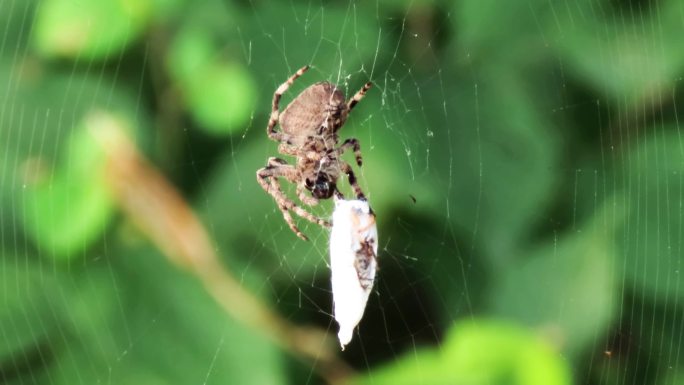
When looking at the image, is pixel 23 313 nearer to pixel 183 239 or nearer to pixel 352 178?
pixel 183 239

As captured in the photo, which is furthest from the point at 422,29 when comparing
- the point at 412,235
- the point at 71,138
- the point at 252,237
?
the point at 71,138

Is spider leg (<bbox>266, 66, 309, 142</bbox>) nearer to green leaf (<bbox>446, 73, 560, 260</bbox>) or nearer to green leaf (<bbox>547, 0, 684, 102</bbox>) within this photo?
green leaf (<bbox>446, 73, 560, 260</bbox>)

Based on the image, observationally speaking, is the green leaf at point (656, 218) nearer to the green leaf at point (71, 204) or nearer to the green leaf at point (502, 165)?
the green leaf at point (502, 165)

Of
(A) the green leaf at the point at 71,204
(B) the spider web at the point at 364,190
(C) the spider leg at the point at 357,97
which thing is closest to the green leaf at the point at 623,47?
(B) the spider web at the point at 364,190

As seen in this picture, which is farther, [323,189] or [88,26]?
[88,26]

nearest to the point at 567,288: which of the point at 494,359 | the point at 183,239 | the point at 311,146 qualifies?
the point at 494,359

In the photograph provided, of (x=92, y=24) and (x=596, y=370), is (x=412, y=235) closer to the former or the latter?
(x=596, y=370)

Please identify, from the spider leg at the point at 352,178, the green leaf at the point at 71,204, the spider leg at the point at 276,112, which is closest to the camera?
the spider leg at the point at 352,178
